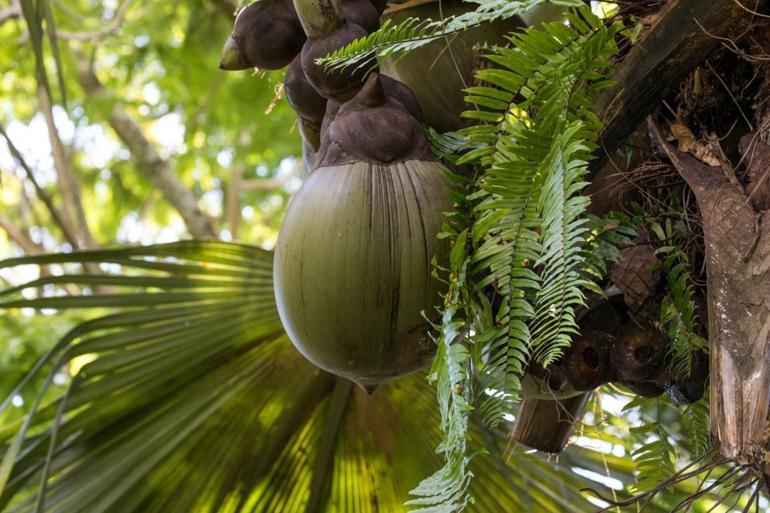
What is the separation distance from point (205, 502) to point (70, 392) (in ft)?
0.84

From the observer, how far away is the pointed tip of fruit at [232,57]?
121 centimetres

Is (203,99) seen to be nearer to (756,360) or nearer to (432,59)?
(432,59)

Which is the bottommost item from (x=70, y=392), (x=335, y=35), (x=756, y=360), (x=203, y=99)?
(x=756, y=360)

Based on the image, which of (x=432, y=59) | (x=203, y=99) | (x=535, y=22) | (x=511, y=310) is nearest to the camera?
(x=511, y=310)

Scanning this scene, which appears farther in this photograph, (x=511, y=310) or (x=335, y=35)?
(x=335, y=35)

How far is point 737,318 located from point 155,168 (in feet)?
10.6

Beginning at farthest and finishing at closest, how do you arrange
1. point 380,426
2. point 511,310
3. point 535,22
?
1. point 380,426
2. point 535,22
3. point 511,310

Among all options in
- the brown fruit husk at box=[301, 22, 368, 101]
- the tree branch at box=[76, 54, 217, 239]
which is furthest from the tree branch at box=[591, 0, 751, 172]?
the tree branch at box=[76, 54, 217, 239]

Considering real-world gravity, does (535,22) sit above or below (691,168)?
above

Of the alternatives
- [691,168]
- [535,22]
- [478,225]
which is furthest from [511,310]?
[535,22]

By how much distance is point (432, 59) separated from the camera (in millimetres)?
1165

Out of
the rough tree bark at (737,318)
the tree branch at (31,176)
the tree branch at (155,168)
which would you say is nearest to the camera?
the rough tree bark at (737,318)

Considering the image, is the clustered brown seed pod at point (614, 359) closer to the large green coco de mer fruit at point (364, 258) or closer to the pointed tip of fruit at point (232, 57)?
the large green coco de mer fruit at point (364, 258)

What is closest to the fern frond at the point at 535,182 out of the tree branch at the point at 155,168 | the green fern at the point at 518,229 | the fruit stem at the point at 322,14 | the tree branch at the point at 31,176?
the green fern at the point at 518,229
